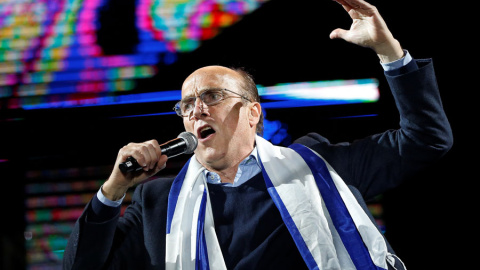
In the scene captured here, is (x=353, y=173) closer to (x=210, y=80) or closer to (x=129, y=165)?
(x=210, y=80)

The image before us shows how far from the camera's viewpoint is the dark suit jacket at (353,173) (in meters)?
1.58

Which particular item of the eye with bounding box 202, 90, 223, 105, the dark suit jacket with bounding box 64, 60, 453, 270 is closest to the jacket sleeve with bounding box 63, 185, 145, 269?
the dark suit jacket with bounding box 64, 60, 453, 270

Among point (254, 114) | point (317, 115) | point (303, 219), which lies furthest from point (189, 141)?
point (317, 115)

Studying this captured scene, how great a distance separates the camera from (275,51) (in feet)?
9.32

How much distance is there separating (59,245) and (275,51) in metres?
1.66

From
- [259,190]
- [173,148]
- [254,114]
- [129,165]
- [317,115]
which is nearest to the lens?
[129,165]

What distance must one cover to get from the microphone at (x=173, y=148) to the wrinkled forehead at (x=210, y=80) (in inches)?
15.0

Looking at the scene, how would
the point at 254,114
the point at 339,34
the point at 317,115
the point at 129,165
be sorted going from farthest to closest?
the point at 317,115
the point at 254,114
the point at 339,34
the point at 129,165

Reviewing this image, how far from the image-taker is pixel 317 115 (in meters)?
2.82

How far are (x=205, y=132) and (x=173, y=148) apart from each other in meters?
0.39

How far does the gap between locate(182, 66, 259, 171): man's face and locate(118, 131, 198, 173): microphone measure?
0.26 m

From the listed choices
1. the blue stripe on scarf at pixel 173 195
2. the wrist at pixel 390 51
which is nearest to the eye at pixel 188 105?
the blue stripe on scarf at pixel 173 195

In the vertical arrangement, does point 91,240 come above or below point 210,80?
below

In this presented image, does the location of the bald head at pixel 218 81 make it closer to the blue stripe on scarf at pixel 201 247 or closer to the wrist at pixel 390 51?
the blue stripe on scarf at pixel 201 247
